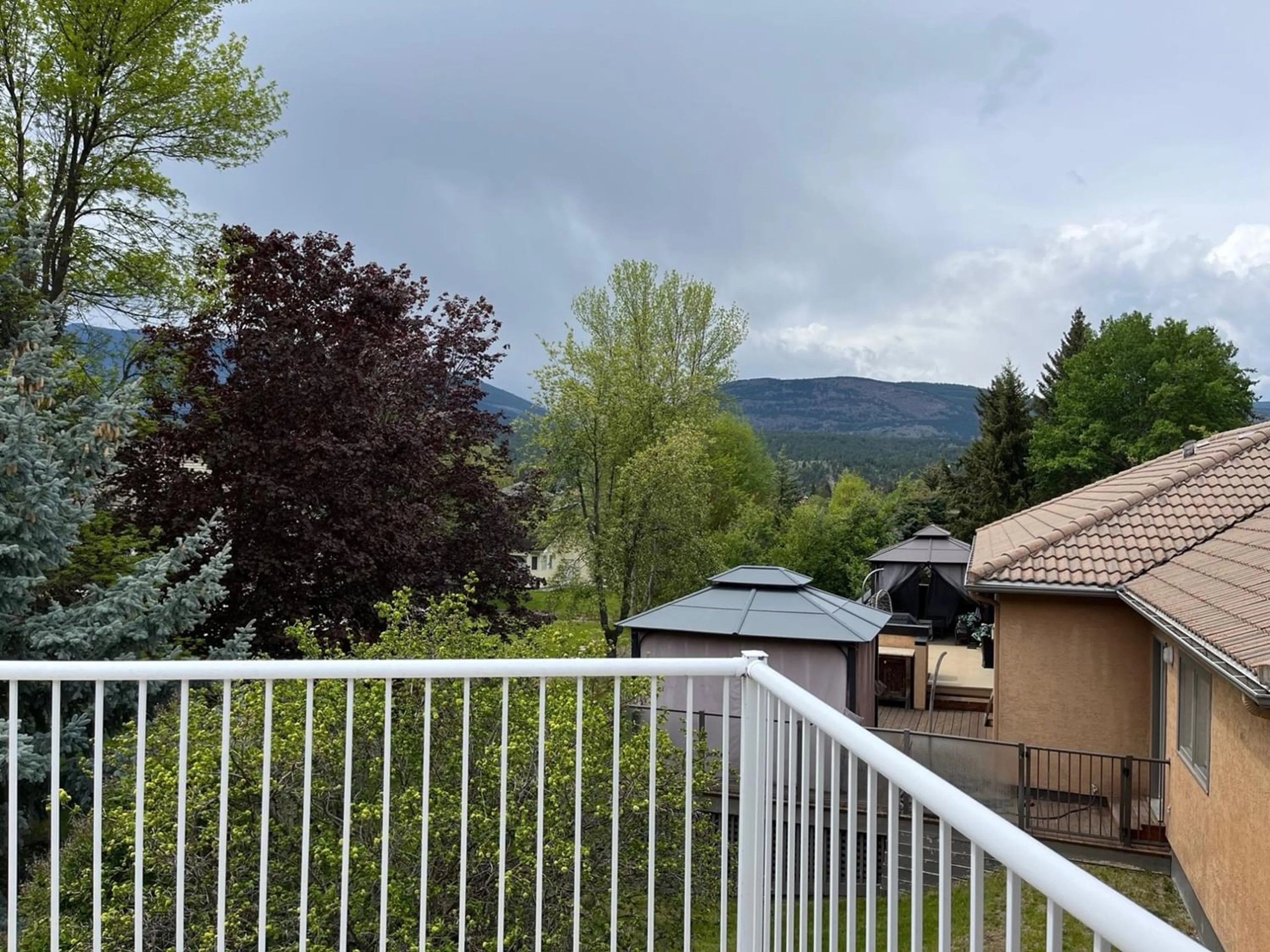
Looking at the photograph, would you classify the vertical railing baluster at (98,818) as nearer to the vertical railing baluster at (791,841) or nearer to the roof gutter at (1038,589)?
the vertical railing baluster at (791,841)

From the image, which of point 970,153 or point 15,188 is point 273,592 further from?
point 970,153

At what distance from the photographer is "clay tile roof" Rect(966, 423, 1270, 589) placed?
9289 mm

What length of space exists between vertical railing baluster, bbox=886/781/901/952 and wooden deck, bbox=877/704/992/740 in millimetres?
10288

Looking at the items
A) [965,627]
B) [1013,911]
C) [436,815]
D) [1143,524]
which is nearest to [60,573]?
[436,815]

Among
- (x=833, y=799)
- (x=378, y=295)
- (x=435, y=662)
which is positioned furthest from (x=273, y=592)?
(x=833, y=799)

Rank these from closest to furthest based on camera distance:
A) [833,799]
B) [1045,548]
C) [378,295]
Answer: [833,799] → [1045,548] → [378,295]

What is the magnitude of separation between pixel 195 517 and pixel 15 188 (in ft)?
14.9

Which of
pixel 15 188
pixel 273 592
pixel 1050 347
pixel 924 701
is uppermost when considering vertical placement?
pixel 1050 347

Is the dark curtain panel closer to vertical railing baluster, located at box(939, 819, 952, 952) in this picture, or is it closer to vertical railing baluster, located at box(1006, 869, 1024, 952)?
vertical railing baluster, located at box(939, 819, 952, 952)

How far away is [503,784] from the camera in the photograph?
2.10m

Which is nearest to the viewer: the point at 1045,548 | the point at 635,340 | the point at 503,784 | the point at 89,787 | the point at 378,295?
the point at 503,784

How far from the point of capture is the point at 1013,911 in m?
0.94

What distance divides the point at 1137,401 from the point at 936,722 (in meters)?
25.7

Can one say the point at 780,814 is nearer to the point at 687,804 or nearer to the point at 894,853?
the point at 687,804
